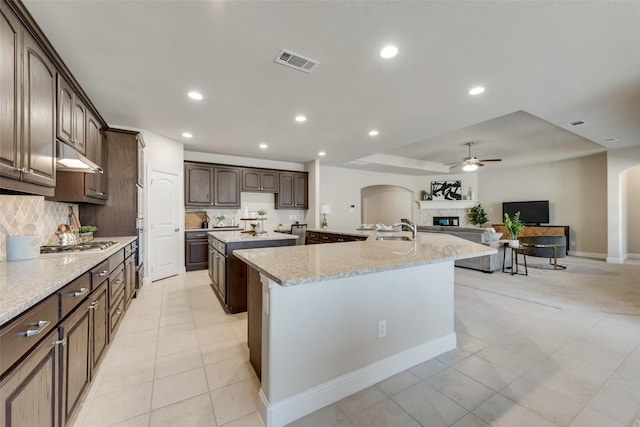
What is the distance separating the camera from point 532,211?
7668 mm

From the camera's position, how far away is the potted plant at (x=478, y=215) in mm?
→ 8617

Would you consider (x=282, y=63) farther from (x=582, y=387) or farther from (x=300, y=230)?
(x=300, y=230)

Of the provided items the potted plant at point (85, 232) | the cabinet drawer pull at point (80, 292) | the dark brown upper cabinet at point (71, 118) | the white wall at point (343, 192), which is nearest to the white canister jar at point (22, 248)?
the cabinet drawer pull at point (80, 292)

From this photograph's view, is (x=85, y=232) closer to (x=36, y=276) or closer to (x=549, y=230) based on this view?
(x=36, y=276)

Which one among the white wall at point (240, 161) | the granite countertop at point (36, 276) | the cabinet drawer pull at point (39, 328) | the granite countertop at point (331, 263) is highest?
the white wall at point (240, 161)

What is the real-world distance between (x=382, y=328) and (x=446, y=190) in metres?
8.42

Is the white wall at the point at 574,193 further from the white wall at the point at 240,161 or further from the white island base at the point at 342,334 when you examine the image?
the white island base at the point at 342,334

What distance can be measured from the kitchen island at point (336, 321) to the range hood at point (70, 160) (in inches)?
67.8

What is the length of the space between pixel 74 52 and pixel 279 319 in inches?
110

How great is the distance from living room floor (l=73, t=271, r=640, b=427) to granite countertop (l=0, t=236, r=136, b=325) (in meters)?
0.88

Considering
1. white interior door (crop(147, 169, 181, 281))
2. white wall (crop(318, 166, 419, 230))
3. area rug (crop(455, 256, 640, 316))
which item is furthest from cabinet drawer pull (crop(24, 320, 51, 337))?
white wall (crop(318, 166, 419, 230))

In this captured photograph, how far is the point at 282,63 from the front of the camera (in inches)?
92.7

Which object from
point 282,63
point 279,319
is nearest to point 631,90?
point 282,63

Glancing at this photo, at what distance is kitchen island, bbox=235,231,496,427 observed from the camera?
1.46m
